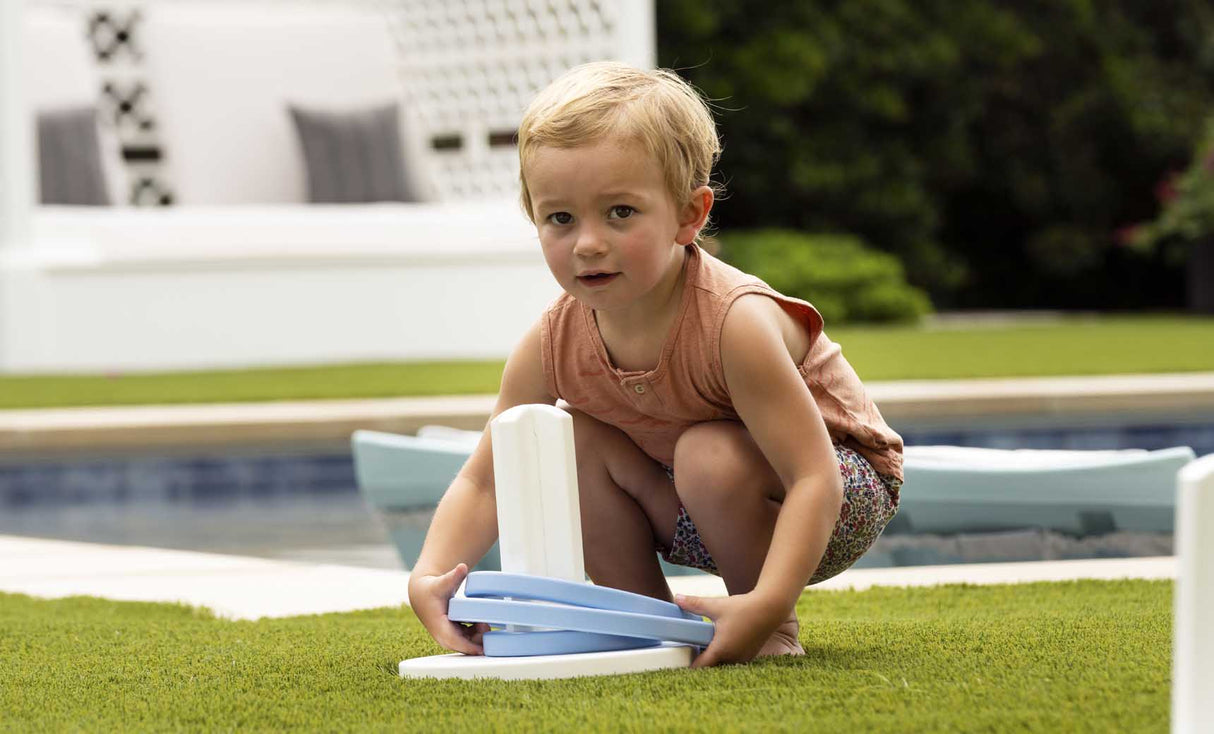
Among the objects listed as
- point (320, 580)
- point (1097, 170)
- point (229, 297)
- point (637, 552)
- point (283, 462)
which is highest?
point (637, 552)

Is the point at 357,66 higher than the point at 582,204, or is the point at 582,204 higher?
the point at 582,204

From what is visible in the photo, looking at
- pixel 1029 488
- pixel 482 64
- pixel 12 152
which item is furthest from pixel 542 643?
pixel 482 64

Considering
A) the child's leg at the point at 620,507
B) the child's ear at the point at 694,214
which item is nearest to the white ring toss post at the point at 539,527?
the child's leg at the point at 620,507

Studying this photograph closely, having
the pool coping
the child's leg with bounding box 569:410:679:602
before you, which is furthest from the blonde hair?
the pool coping

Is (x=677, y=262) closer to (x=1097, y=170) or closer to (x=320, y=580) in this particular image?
(x=320, y=580)

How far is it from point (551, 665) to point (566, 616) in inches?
2.2

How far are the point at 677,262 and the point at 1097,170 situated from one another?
12423mm

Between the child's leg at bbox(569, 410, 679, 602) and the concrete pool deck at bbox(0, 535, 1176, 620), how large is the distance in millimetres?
526

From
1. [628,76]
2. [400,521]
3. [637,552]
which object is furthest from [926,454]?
[628,76]

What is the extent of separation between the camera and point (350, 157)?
25.4 feet

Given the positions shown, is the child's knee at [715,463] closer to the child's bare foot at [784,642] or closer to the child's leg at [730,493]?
the child's leg at [730,493]

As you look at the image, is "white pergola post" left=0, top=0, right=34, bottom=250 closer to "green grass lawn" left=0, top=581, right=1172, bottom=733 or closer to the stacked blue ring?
"green grass lawn" left=0, top=581, right=1172, bottom=733

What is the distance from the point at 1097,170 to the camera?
1336cm

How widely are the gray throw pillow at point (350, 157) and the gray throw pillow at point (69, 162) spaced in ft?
3.12
